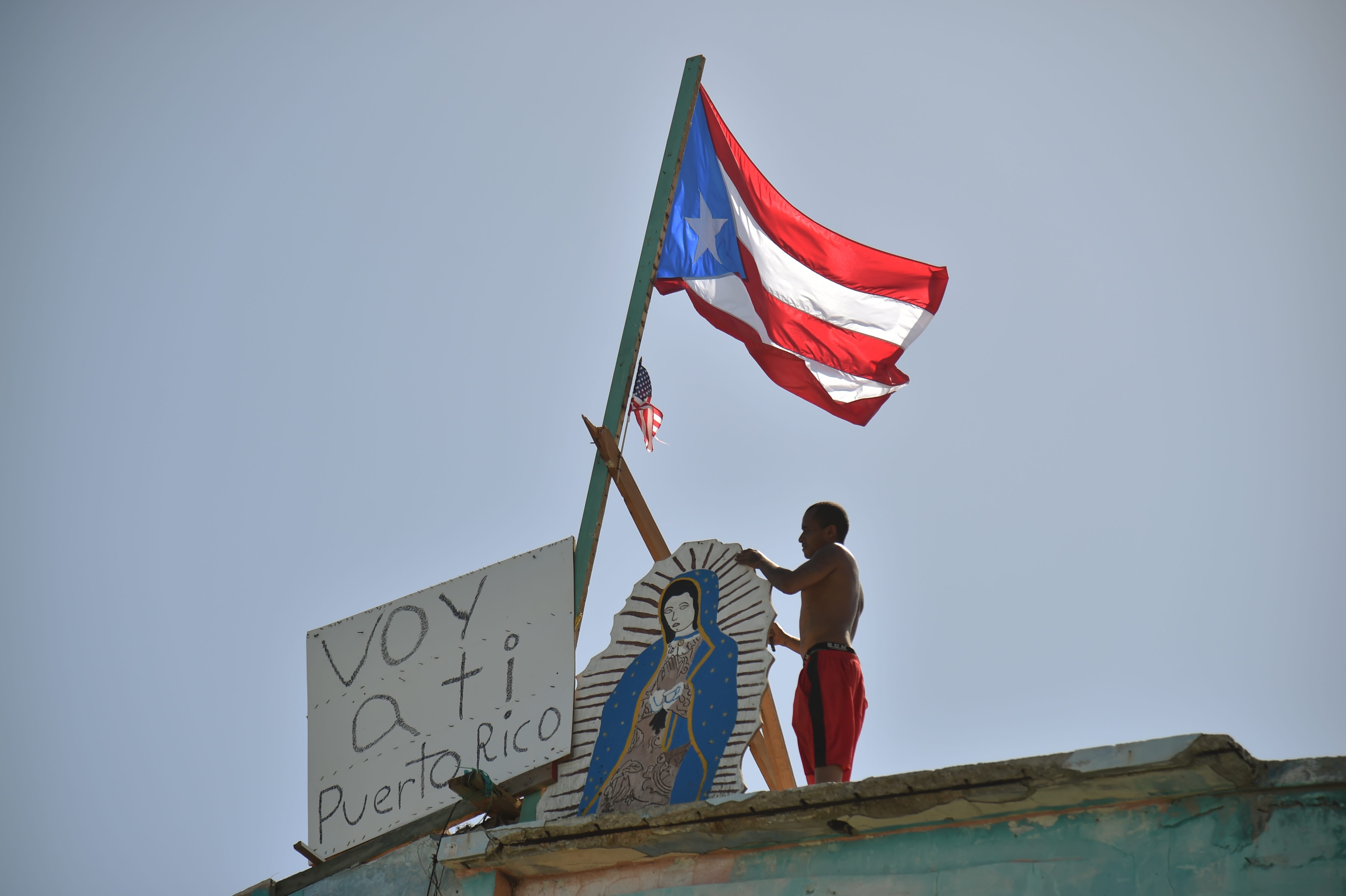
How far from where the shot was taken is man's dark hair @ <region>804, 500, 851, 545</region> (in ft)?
19.5

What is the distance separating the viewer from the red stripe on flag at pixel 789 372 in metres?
8.12

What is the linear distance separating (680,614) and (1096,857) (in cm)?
234

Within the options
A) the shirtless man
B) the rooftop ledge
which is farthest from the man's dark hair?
the rooftop ledge

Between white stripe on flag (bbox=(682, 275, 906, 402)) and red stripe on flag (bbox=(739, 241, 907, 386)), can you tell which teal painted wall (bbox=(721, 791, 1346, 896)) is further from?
red stripe on flag (bbox=(739, 241, 907, 386))

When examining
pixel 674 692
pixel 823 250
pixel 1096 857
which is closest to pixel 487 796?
pixel 674 692

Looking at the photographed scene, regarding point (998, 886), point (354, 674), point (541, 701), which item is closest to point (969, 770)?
point (998, 886)

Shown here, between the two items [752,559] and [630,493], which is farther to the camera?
[630,493]

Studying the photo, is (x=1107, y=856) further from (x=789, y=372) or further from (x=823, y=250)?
(x=823, y=250)

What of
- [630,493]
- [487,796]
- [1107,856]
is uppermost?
[630,493]

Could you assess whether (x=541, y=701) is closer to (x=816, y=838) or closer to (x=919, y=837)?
(x=816, y=838)

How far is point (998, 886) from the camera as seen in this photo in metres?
3.86

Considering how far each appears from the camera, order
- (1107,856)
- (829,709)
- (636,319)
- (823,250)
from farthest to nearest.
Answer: (823,250) < (636,319) < (829,709) < (1107,856)

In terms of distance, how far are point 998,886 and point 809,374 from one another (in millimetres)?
4703

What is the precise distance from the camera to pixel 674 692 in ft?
17.5
